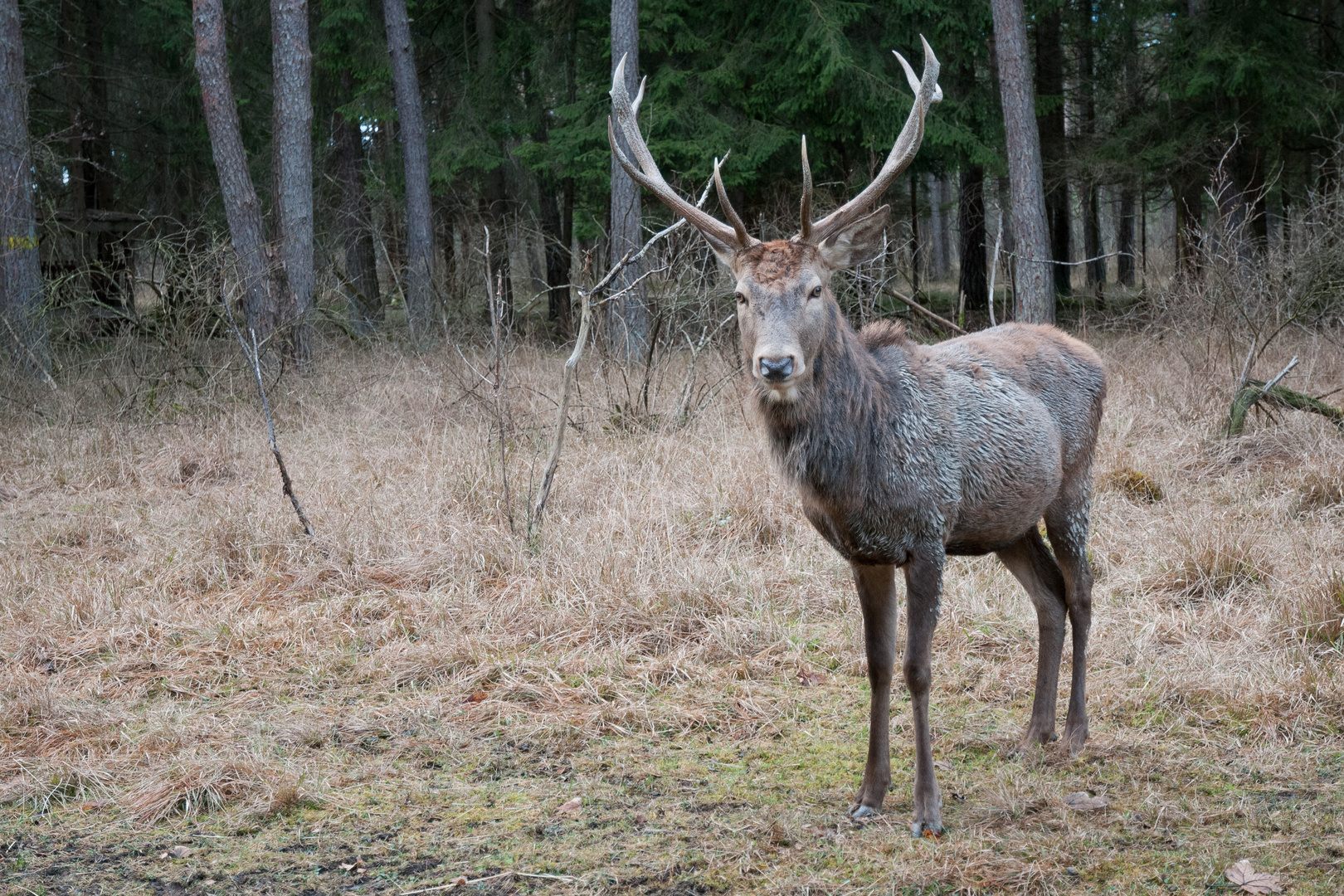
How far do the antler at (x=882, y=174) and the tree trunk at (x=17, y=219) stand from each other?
10460 mm

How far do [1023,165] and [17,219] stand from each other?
12253mm

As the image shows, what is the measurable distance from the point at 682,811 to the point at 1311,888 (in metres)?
2.08

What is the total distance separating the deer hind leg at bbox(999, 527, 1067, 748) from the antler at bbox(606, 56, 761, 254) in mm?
1874

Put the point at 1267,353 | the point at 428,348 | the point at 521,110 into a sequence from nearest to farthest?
the point at 1267,353
the point at 428,348
the point at 521,110

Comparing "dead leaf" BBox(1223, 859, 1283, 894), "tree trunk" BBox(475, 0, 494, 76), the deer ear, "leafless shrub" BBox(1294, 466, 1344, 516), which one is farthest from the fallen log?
"tree trunk" BBox(475, 0, 494, 76)

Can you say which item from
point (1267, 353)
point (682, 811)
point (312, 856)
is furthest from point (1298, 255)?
point (312, 856)

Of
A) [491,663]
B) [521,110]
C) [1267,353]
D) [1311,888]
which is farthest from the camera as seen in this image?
[521,110]

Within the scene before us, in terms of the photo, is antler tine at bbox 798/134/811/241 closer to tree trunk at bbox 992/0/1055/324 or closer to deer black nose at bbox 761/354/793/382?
deer black nose at bbox 761/354/793/382

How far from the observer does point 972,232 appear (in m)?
18.7

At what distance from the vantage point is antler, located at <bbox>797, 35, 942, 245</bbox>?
4176 millimetres

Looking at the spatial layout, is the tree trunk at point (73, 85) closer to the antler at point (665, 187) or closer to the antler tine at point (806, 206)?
the antler at point (665, 187)

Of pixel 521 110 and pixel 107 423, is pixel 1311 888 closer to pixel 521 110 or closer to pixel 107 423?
pixel 107 423

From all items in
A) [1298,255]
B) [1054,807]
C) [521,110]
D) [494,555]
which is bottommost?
[1054,807]

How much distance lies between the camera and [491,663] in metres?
5.59
